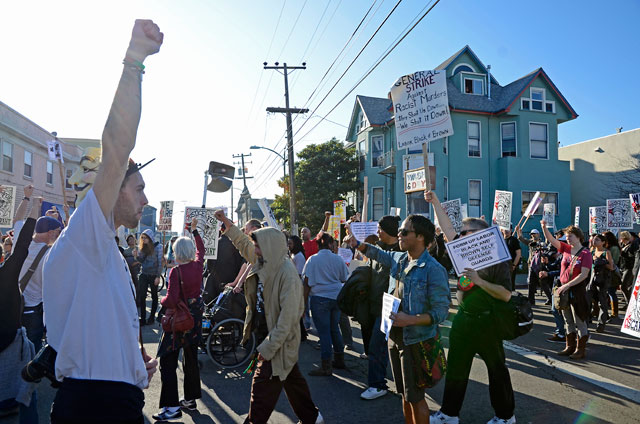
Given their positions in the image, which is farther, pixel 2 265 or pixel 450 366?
pixel 450 366

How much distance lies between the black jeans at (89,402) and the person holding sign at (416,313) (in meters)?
2.34

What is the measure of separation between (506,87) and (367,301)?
27353 mm

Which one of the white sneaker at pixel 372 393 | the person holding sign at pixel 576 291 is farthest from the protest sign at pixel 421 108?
the white sneaker at pixel 372 393

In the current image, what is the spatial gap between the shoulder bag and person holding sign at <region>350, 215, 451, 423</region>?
241 cm

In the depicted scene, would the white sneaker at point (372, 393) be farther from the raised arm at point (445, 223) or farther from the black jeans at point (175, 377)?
the raised arm at point (445, 223)

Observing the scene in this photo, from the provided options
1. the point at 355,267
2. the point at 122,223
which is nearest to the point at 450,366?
the point at 355,267

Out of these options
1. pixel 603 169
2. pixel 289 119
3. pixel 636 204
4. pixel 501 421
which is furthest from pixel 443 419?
pixel 603 169

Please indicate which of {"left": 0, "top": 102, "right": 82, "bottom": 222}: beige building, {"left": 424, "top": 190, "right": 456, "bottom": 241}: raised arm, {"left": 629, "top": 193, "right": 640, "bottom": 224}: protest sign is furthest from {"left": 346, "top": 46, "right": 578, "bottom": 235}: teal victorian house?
{"left": 424, "top": 190, "right": 456, "bottom": 241}: raised arm

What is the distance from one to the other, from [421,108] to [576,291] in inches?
154

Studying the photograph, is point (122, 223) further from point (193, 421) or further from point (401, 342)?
point (193, 421)

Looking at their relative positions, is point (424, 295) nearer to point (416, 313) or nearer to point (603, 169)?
point (416, 313)

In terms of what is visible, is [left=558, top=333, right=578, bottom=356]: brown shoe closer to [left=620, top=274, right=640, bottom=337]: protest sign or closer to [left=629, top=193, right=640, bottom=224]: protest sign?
[left=620, top=274, right=640, bottom=337]: protest sign

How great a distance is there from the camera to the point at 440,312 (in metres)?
3.64

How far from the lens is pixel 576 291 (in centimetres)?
711
